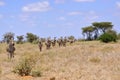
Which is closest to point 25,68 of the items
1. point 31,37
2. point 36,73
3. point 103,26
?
point 36,73

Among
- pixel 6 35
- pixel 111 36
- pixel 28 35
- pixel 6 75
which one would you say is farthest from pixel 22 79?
pixel 28 35

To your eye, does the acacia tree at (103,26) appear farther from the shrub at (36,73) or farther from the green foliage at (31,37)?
the shrub at (36,73)

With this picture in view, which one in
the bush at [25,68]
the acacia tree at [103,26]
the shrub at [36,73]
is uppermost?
the acacia tree at [103,26]

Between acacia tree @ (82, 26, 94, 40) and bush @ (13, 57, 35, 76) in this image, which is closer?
bush @ (13, 57, 35, 76)

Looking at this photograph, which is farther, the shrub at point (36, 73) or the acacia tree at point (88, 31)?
the acacia tree at point (88, 31)

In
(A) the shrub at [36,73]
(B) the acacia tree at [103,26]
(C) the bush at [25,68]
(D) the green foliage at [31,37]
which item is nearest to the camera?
(A) the shrub at [36,73]

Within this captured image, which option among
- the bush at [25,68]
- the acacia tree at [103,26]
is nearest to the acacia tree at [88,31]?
the acacia tree at [103,26]

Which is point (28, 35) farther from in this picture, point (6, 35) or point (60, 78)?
point (60, 78)

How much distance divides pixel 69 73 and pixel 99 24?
79273 millimetres

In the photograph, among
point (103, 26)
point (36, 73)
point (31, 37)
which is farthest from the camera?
point (31, 37)

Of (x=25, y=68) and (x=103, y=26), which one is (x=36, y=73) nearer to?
(x=25, y=68)

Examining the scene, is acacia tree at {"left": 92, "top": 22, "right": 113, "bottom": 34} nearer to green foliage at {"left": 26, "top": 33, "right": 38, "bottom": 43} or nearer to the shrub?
green foliage at {"left": 26, "top": 33, "right": 38, "bottom": 43}

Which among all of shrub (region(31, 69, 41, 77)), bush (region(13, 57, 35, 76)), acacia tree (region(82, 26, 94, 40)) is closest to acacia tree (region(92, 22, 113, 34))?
acacia tree (region(82, 26, 94, 40))

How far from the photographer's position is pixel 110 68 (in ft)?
87.7
